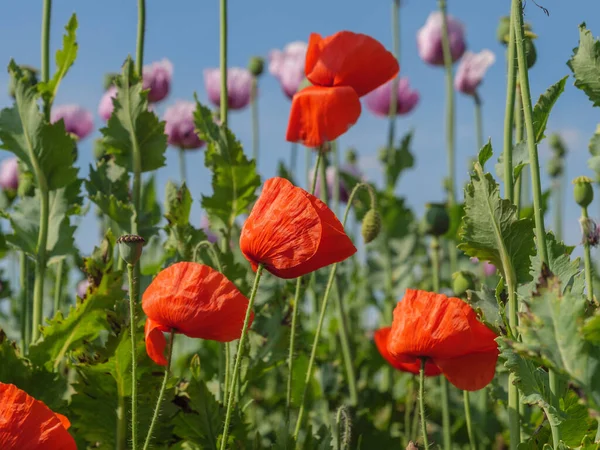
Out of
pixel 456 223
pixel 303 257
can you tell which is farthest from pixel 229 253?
pixel 456 223

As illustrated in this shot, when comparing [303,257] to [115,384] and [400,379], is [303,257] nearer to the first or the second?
[115,384]

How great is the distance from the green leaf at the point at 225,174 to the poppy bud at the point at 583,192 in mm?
613

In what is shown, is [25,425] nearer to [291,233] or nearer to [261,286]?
[291,233]

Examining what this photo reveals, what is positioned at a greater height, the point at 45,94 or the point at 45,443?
the point at 45,94

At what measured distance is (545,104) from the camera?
3.97 feet

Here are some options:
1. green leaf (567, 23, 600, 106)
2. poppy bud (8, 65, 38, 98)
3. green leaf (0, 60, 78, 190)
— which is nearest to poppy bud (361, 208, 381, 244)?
green leaf (567, 23, 600, 106)

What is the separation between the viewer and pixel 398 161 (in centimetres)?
307

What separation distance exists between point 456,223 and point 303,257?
5.36 ft


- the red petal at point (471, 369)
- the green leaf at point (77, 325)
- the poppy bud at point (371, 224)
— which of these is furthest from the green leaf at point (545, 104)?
the green leaf at point (77, 325)

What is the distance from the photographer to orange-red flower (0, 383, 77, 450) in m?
0.96

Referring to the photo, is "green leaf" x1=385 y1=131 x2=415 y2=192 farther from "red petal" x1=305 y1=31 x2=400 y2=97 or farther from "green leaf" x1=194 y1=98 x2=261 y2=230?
"red petal" x1=305 y1=31 x2=400 y2=97

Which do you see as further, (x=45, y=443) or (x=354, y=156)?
(x=354, y=156)

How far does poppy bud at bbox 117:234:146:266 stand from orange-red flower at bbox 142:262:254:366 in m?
0.09

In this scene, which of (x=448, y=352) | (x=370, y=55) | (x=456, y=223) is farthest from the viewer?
(x=456, y=223)
